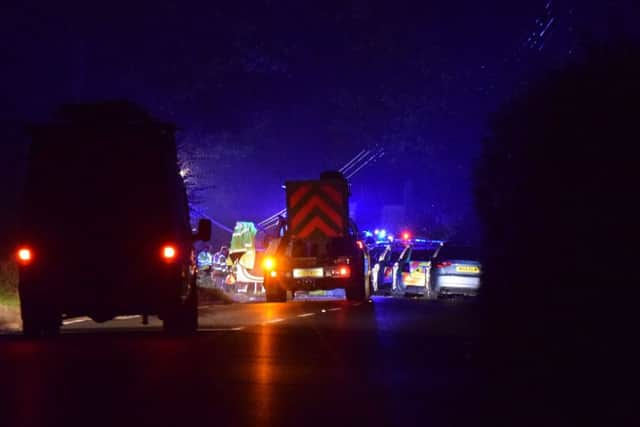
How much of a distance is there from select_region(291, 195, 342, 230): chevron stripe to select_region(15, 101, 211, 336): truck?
564 inches

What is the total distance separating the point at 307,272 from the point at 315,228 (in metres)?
1.56

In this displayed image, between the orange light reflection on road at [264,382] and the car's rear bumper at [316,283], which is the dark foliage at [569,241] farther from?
the car's rear bumper at [316,283]

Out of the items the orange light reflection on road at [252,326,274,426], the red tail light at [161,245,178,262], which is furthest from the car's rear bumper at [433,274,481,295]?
the red tail light at [161,245,178,262]

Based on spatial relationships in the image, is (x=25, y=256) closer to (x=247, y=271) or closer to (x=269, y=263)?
(x=269, y=263)

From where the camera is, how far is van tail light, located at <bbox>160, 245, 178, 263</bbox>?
14.5 metres

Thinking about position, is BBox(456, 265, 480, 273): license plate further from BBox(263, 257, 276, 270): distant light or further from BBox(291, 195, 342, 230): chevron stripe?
BBox(263, 257, 276, 270): distant light

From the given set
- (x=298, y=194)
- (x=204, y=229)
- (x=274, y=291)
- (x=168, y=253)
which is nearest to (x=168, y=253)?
(x=168, y=253)

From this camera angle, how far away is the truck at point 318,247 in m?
28.2

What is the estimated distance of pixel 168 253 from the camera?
47.6 feet

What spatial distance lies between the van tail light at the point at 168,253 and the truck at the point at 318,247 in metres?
13.8

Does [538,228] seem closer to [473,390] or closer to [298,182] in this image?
[473,390]

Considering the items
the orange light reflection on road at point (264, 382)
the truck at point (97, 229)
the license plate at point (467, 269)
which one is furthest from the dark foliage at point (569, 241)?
the license plate at point (467, 269)

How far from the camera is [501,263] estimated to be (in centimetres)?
1838

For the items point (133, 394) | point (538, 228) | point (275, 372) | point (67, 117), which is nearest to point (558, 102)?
point (538, 228)
